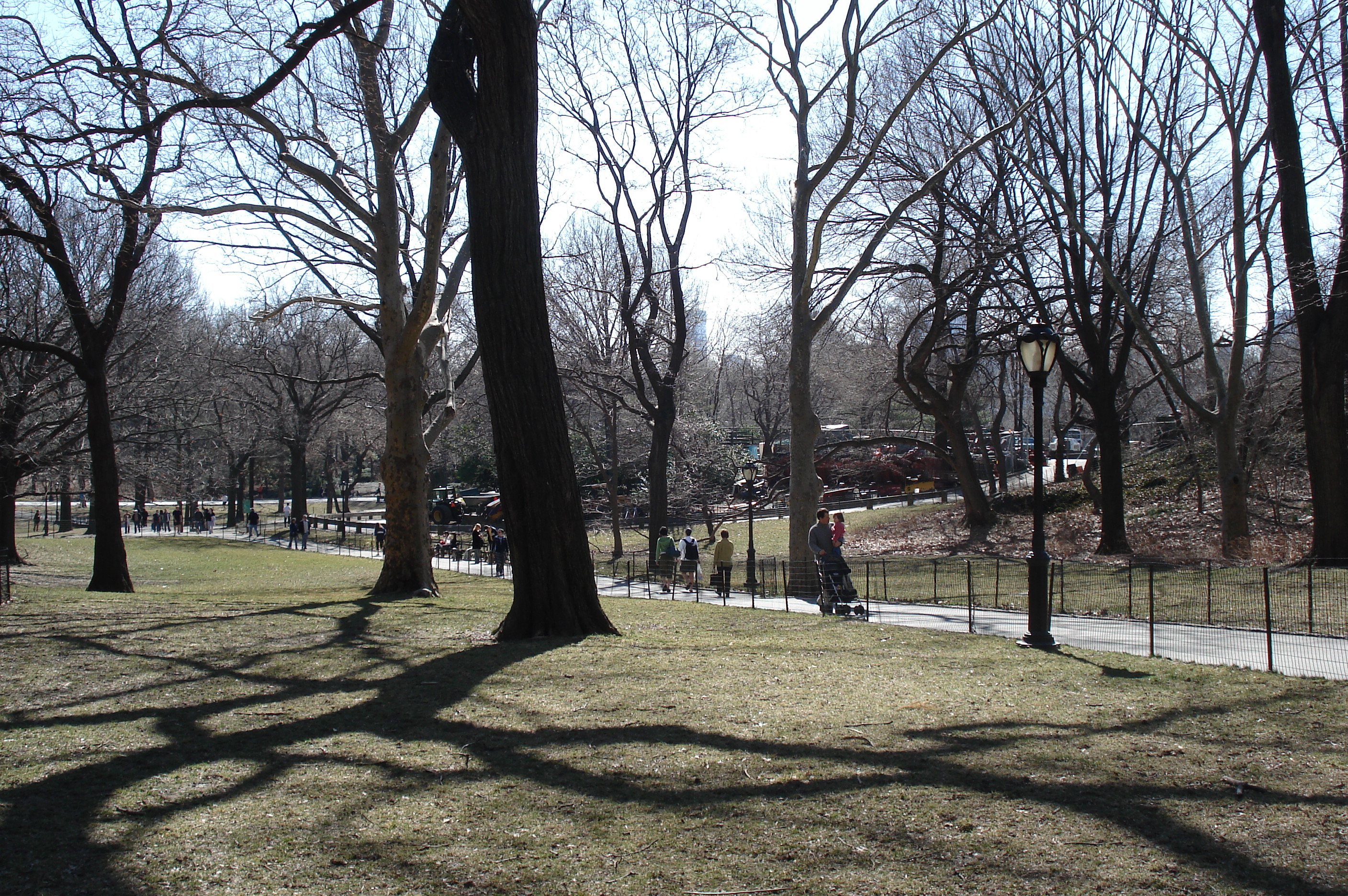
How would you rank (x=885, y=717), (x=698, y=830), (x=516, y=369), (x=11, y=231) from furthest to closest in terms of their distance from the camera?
1. (x=11, y=231)
2. (x=516, y=369)
3. (x=885, y=717)
4. (x=698, y=830)

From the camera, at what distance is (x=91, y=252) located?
26031 mm

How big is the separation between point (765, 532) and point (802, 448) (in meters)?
19.8

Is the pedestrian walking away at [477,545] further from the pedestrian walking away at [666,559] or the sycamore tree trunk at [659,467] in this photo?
the pedestrian walking away at [666,559]

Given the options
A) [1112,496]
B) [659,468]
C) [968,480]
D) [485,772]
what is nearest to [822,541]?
[485,772]

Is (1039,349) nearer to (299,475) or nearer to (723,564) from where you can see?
(723,564)

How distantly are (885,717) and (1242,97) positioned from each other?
19834 mm

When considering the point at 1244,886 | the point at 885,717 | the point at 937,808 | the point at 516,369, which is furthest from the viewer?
the point at 516,369

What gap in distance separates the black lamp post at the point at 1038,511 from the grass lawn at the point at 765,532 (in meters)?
19.0

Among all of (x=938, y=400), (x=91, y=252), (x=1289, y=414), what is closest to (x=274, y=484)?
(x=91, y=252)

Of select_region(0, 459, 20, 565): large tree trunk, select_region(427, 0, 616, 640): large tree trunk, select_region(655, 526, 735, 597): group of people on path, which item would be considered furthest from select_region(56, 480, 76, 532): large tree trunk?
select_region(427, 0, 616, 640): large tree trunk

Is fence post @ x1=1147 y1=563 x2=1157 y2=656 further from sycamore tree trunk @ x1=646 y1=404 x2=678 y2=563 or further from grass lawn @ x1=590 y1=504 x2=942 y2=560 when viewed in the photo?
grass lawn @ x1=590 y1=504 x2=942 y2=560

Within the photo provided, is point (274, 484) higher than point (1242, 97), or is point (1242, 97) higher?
point (1242, 97)

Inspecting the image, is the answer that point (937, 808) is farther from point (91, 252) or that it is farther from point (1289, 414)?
point (91, 252)

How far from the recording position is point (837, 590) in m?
14.8
